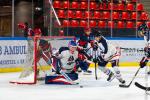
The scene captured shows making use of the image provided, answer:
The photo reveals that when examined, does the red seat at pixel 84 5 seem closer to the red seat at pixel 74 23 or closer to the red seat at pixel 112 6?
the red seat at pixel 74 23

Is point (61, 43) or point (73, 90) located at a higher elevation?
point (61, 43)

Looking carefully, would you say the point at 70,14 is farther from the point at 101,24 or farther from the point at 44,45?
the point at 44,45

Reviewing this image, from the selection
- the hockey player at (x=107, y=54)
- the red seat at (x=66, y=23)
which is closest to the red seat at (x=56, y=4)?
the red seat at (x=66, y=23)

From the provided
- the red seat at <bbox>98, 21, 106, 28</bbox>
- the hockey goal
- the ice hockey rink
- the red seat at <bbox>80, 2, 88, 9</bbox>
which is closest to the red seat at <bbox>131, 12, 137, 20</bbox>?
the red seat at <bbox>98, 21, 106, 28</bbox>

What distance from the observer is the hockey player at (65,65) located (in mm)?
10078

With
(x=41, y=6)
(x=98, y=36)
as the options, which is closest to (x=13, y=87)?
(x=98, y=36)

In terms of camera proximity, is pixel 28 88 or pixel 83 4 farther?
pixel 83 4

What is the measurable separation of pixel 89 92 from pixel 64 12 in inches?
395

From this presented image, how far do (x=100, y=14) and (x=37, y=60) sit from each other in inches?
357

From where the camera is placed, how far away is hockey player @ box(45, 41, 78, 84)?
397 inches

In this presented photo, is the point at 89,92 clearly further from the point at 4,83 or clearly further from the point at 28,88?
the point at 4,83

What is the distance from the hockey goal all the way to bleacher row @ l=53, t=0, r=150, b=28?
665 cm

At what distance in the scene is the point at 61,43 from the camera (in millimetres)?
10938

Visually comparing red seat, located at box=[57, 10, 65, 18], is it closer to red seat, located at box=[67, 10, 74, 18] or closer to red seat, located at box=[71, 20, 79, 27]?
red seat, located at box=[67, 10, 74, 18]
